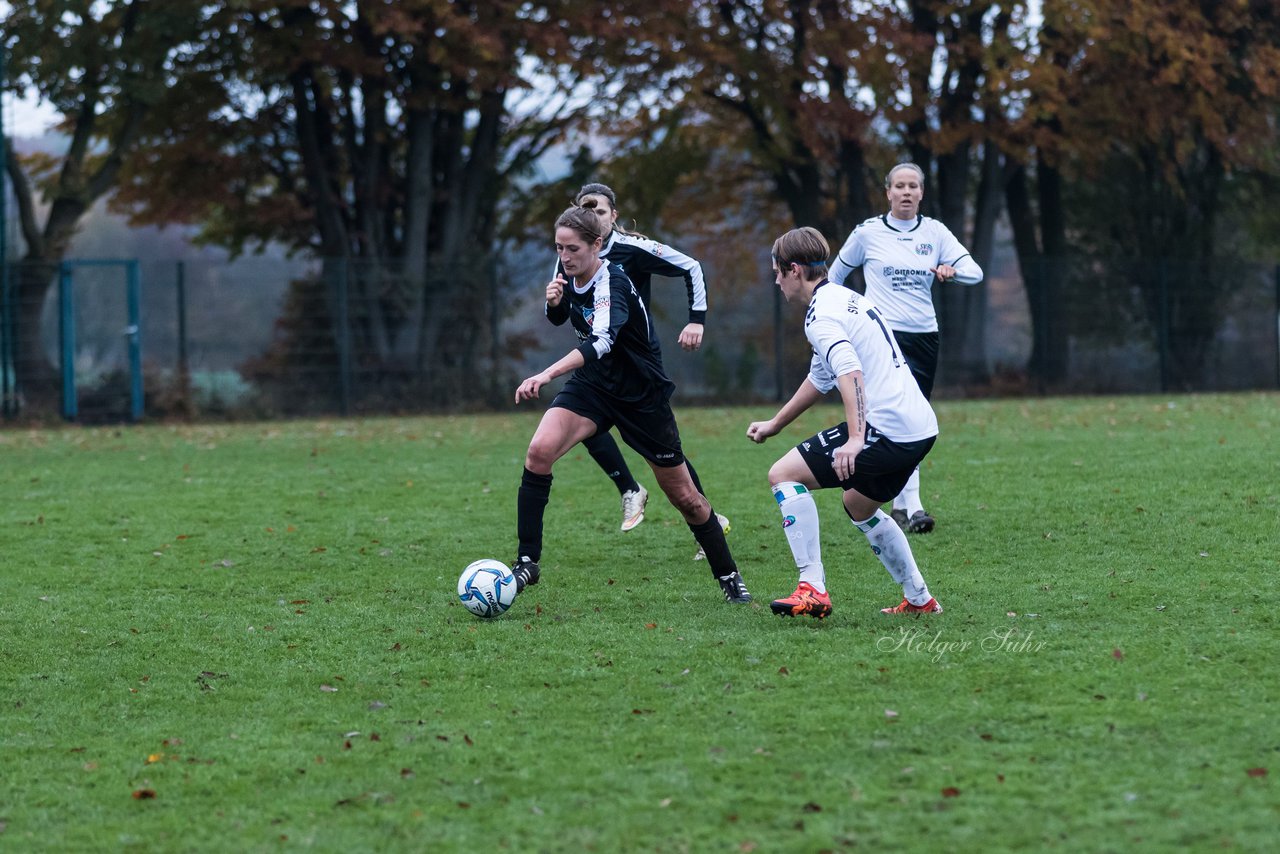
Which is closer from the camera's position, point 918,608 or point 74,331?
point 918,608

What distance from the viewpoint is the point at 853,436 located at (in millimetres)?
5852

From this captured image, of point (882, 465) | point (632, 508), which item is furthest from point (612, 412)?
point (632, 508)

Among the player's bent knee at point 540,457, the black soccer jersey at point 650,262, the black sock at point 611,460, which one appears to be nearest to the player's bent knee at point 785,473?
the player's bent knee at point 540,457

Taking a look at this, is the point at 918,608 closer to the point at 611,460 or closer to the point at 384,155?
the point at 611,460

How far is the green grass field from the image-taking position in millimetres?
3865

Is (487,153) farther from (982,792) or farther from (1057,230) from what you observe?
(982,792)

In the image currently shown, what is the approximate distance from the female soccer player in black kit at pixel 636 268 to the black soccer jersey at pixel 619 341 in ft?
2.52

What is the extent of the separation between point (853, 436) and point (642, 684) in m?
1.31

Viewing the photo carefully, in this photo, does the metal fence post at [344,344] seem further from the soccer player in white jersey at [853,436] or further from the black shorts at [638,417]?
the soccer player in white jersey at [853,436]

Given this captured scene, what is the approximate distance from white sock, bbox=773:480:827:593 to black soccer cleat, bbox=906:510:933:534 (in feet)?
8.33

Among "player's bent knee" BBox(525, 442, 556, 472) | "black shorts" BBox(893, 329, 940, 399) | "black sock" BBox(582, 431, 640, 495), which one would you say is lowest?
"black sock" BBox(582, 431, 640, 495)

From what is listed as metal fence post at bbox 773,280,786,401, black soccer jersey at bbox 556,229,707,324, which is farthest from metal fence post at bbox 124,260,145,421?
black soccer jersey at bbox 556,229,707,324

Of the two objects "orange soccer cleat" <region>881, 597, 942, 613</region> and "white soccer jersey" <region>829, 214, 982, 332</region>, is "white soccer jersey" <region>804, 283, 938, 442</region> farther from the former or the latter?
"white soccer jersey" <region>829, 214, 982, 332</region>

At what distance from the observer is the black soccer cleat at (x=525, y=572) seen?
22.3 feet
